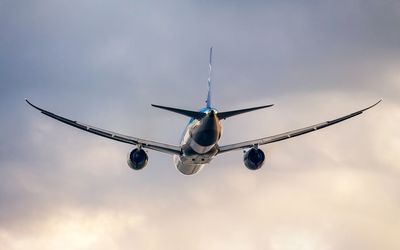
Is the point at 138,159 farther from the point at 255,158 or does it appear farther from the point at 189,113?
the point at 255,158

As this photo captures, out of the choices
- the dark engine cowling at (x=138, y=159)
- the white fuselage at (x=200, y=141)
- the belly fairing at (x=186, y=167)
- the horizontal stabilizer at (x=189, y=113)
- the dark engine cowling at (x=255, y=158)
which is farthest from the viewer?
the belly fairing at (x=186, y=167)

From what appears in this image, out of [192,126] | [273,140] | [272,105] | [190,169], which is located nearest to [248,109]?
[272,105]

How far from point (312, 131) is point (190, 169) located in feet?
43.7

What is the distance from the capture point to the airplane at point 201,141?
52.6 metres

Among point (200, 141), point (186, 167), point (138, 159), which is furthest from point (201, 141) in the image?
point (186, 167)

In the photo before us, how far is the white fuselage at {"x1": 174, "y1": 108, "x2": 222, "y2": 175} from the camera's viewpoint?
52.3 metres

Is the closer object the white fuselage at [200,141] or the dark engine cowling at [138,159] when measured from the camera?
the white fuselage at [200,141]

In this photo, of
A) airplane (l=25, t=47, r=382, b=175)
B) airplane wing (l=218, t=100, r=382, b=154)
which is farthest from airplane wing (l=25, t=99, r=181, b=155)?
airplane wing (l=218, t=100, r=382, b=154)

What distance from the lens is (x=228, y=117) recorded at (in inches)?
2104

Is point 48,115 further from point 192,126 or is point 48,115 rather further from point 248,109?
point 248,109

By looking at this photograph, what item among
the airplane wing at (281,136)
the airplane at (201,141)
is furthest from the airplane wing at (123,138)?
the airplane wing at (281,136)

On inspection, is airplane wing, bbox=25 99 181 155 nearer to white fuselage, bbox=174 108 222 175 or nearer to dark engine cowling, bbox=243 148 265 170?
white fuselage, bbox=174 108 222 175

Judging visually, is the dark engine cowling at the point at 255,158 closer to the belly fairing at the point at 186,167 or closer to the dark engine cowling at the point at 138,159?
the belly fairing at the point at 186,167

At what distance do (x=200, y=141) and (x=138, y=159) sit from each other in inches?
291
